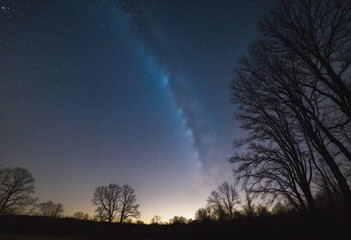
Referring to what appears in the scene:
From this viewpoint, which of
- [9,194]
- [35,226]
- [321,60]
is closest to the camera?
[321,60]

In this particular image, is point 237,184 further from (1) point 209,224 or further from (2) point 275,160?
(1) point 209,224

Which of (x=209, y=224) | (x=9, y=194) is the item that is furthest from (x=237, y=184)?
(x=9, y=194)

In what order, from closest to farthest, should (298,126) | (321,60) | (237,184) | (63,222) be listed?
(321,60)
(298,126)
(237,184)
(63,222)

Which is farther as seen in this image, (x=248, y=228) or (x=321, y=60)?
(x=248, y=228)

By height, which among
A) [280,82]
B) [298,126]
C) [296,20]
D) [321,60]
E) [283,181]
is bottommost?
[283,181]

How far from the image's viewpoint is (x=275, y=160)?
8.91m

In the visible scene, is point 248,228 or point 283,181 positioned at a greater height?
point 283,181

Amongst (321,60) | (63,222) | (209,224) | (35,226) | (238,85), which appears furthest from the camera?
(63,222)

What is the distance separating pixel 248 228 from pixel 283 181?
663 centimetres

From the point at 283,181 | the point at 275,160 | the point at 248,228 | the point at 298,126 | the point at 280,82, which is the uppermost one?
the point at 280,82

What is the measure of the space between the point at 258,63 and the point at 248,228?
12873 millimetres

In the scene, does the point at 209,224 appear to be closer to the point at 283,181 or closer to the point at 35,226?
the point at 283,181

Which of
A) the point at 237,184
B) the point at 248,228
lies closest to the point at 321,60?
the point at 237,184

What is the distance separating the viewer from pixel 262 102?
9.40m
